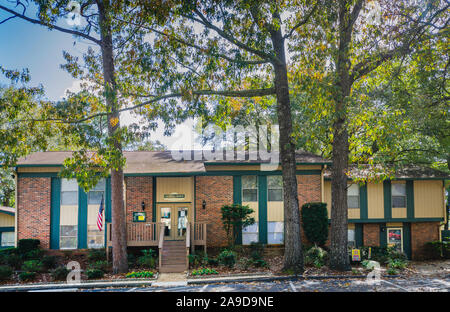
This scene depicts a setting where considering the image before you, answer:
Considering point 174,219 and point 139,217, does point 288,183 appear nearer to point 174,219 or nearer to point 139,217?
point 174,219

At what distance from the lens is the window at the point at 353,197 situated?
20734 mm

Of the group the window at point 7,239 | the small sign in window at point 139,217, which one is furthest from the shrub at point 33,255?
the window at point 7,239

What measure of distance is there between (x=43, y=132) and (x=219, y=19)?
8095 mm

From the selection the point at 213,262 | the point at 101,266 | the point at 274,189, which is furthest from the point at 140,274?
the point at 274,189

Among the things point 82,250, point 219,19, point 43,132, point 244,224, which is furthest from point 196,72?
point 82,250

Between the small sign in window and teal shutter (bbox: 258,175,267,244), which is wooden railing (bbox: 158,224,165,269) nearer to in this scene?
the small sign in window

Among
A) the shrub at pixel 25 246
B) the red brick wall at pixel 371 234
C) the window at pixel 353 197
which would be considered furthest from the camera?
the red brick wall at pixel 371 234

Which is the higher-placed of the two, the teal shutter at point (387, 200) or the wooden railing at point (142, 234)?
the teal shutter at point (387, 200)

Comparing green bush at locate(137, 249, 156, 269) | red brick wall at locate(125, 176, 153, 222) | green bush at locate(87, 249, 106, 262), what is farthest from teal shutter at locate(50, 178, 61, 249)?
green bush at locate(137, 249, 156, 269)

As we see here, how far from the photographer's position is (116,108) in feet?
45.0

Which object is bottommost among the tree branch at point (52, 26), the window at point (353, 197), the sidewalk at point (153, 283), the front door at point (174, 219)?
the sidewalk at point (153, 283)

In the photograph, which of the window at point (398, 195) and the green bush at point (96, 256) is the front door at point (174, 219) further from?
the window at point (398, 195)

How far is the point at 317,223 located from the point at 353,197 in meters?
3.57
